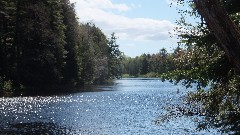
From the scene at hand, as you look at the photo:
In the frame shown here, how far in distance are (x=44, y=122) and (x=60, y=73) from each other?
1651 inches

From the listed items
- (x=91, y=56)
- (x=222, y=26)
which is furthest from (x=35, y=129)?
(x=91, y=56)

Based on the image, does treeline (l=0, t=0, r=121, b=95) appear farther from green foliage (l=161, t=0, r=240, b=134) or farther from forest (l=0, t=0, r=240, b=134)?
green foliage (l=161, t=0, r=240, b=134)

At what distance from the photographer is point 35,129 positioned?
2473 centimetres

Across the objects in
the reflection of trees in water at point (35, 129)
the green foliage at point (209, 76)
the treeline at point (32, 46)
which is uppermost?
the treeline at point (32, 46)

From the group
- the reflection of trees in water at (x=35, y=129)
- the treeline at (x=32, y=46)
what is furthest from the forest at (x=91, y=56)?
the reflection of trees in water at (x=35, y=129)

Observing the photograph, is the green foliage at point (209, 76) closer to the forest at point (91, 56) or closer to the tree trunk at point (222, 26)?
the forest at point (91, 56)

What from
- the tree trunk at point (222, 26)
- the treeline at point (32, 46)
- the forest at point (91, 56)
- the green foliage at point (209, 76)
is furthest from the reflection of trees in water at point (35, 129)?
the treeline at point (32, 46)

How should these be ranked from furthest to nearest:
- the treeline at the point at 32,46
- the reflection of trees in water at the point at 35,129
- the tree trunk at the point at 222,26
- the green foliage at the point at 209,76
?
the treeline at the point at 32,46 < the reflection of trees in water at the point at 35,129 < the green foliage at the point at 209,76 < the tree trunk at the point at 222,26

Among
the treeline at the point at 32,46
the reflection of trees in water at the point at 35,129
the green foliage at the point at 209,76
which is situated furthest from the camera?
the treeline at the point at 32,46

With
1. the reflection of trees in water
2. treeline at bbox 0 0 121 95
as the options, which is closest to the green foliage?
the reflection of trees in water

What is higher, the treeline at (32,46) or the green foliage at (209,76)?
the treeline at (32,46)

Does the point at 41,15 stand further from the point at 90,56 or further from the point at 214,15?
the point at 214,15

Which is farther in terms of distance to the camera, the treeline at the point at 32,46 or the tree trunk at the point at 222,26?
the treeline at the point at 32,46

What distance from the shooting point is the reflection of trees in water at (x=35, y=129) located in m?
23.4
